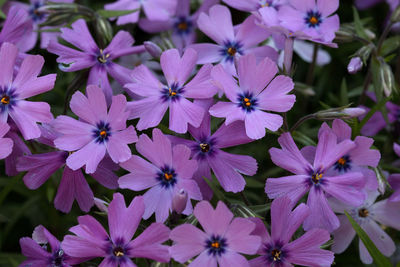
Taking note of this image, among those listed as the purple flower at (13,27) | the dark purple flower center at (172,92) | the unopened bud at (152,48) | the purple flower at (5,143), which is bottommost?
the purple flower at (5,143)

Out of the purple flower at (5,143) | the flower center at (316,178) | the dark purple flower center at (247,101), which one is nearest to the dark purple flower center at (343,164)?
the flower center at (316,178)

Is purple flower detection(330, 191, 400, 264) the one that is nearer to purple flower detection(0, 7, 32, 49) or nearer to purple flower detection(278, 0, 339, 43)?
purple flower detection(278, 0, 339, 43)

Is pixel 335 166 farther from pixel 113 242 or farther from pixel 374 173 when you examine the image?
pixel 113 242

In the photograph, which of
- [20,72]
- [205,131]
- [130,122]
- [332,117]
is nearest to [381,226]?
[332,117]

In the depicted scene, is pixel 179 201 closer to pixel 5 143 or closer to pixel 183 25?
pixel 5 143

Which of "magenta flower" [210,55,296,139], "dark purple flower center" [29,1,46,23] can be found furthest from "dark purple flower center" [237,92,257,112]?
"dark purple flower center" [29,1,46,23]

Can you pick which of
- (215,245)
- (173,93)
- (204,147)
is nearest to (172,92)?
(173,93)

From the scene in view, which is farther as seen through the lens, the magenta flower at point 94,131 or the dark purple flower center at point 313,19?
the dark purple flower center at point 313,19

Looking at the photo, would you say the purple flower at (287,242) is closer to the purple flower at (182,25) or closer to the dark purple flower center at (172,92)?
the dark purple flower center at (172,92)
